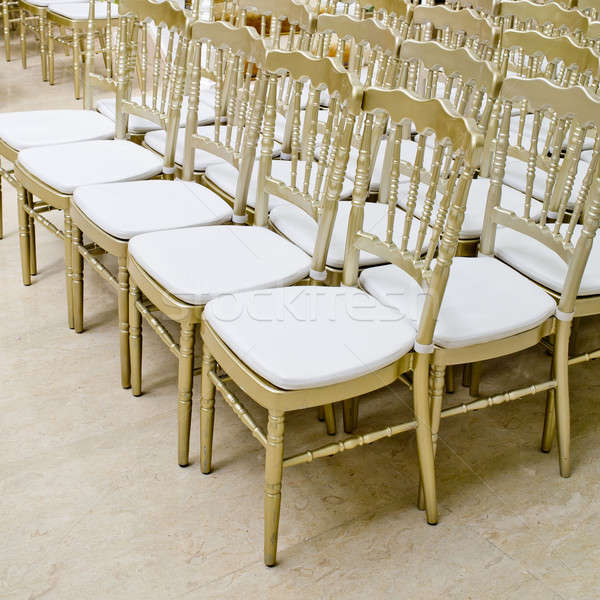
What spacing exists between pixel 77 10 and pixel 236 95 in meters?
2.84

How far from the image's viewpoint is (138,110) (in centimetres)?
296

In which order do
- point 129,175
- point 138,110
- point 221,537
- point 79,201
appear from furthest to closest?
1. point 138,110
2. point 129,175
3. point 79,201
4. point 221,537

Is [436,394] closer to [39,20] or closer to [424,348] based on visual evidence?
[424,348]

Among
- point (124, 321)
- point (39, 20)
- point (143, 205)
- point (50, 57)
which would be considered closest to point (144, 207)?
point (143, 205)

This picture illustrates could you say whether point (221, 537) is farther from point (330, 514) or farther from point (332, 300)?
point (332, 300)

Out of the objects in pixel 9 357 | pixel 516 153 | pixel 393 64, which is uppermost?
pixel 393 64

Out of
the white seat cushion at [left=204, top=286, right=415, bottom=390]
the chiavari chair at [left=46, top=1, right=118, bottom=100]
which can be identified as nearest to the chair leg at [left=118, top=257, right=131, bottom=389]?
the white seat cushion at [left=204, top=286, right=415, bottom=390]

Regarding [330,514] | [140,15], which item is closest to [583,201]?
[330,514]

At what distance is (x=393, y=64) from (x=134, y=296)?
1.11 meters

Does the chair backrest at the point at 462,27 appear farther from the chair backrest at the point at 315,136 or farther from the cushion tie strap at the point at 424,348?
the cushion tie strap at the point at 424,348

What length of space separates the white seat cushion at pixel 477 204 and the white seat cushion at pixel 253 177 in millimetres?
232

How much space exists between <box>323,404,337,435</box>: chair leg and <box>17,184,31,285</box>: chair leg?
4.38ft

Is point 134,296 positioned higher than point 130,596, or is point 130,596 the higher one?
point 134,296

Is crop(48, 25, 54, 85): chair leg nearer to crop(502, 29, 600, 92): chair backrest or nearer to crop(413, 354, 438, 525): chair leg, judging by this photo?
crop(502, 29, 600, 92): chair backrest
